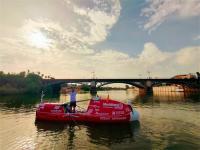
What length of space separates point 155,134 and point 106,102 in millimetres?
6722

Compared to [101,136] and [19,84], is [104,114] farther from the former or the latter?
[19,84]

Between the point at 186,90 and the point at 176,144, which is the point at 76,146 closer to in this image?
the point at 176,144

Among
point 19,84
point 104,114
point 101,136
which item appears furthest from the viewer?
point 19,84

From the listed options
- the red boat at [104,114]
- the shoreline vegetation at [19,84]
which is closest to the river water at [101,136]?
the red boat at [104,114]

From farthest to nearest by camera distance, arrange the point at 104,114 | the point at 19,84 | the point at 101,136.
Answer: the point at 19,84, the point at 104,114, the point at 101,136

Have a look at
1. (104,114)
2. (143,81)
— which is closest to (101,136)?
(104,114)

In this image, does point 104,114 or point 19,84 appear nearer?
point 104,114

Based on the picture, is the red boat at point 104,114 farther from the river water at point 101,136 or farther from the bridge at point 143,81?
the bridge at point 143,81

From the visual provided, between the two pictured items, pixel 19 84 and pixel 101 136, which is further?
pixel 19 84

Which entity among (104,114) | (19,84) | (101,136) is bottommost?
(101,136)

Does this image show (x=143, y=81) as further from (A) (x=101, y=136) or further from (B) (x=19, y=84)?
(A) (x=101, y=136)

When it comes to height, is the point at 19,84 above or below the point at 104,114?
above

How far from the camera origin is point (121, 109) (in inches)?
893

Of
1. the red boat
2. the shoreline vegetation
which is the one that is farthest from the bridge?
the red boat
